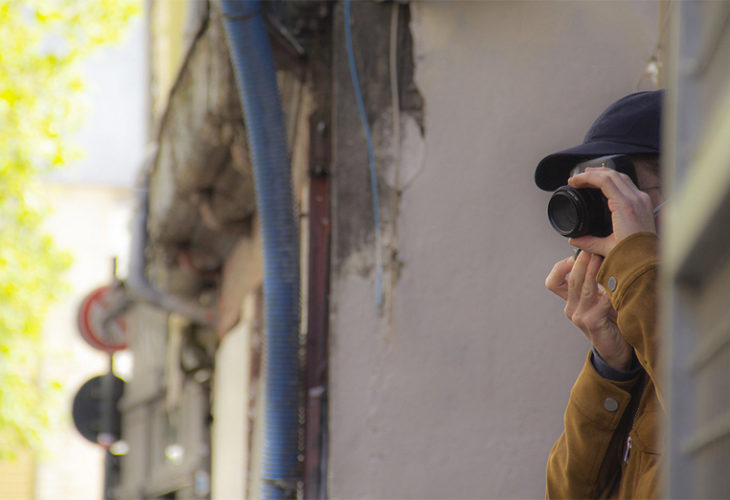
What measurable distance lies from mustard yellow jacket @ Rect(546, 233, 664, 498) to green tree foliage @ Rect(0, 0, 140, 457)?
8.75 metres

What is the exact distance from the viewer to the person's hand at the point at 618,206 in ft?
5.90

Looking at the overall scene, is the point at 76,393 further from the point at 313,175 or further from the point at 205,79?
the point at 313,175

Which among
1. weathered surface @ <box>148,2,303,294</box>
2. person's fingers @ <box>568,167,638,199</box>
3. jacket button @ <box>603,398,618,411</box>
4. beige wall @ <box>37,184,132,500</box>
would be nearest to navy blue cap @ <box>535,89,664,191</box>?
person's fingers @ <box>568,167,638,199</box>

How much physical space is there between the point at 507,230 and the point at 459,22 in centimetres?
67

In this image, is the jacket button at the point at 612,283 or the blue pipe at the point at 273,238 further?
the blue pipe at the point at 273,238

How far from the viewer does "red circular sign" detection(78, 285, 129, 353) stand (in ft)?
29.5

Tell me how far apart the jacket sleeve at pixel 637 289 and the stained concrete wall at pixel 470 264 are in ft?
4.88

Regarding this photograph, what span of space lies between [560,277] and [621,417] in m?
0.29

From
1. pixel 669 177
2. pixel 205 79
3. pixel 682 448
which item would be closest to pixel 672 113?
pixel 669 177

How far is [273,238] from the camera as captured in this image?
11.5 feet

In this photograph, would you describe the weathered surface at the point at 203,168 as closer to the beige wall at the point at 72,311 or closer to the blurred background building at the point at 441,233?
the blurred background building at the point at 441,233

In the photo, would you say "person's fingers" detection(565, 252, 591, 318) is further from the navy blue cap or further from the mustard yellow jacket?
the navy blue cap

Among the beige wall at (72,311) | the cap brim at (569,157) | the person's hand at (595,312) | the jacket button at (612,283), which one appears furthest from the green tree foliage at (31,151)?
the jacket button at (612,283)

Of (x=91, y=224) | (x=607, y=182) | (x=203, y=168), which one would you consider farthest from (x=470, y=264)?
(x=91, y=224)
